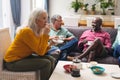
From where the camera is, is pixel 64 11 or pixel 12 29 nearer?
pixel 12 29

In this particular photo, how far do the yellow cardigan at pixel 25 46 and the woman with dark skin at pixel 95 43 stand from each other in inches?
34.4

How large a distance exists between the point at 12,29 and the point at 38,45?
1913 mm

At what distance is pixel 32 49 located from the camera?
243 cm

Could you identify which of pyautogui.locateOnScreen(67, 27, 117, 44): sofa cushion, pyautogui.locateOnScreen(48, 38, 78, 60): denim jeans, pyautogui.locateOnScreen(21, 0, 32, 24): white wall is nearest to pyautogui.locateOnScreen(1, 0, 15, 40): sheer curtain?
pyautogui.locateOnScreen(21, 0, 32, 24): white wall

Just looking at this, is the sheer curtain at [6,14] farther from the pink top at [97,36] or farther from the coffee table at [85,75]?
the coffee table at [85,75]

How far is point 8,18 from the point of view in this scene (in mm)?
4090

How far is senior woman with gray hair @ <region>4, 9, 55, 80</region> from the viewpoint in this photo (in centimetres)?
240

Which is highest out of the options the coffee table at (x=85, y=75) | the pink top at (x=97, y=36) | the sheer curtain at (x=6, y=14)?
the sheer curtain at (x=6, y=14)

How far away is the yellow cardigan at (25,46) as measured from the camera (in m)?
2.39

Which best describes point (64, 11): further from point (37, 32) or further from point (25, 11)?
point (37, 32)

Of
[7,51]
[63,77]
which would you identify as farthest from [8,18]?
[63,77]

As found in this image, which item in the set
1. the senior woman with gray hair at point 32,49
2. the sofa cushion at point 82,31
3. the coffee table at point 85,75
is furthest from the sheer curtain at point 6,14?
the coffee table at point 85,75

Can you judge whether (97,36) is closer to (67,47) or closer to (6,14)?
(67,47)

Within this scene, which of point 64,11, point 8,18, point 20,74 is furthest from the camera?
point 64,11
